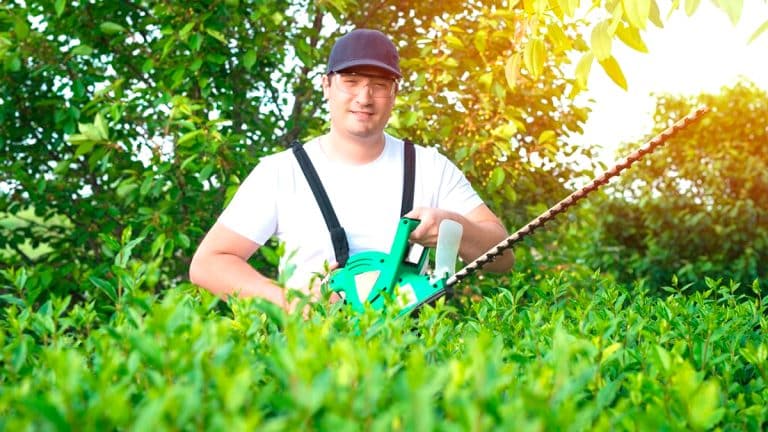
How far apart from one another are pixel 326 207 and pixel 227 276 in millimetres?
504

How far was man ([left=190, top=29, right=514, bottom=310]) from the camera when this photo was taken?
380cm

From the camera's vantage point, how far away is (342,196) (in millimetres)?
3861

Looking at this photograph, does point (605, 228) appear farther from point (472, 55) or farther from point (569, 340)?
point (569, 340)

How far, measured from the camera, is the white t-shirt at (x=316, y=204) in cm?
380

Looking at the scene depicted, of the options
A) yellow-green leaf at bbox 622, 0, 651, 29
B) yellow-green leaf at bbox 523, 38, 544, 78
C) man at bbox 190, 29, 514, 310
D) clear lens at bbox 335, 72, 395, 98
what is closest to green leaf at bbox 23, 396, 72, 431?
yellow-green leaf at bbox 622, 0, 651, 29

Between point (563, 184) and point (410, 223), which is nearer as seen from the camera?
point (410, 223)

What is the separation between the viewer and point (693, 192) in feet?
34.2

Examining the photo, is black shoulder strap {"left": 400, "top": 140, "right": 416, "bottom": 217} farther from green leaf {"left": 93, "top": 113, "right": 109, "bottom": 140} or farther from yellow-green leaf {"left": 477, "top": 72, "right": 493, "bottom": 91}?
green leaf {"left": 93, "top": 113, "right": 109, "bottom": 140}

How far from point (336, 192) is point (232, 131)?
100 inches

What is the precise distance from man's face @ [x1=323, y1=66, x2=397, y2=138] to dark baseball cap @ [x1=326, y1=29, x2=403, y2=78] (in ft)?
0.14

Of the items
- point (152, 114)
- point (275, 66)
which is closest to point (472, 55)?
point (275, 66)

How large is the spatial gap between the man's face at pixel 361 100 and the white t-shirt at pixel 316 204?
0.18m

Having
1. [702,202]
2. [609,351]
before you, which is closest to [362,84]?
[609,351]

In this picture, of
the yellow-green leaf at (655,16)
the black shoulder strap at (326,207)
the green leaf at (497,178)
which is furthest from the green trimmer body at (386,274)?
the green leaf at (497,178)
